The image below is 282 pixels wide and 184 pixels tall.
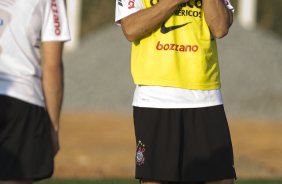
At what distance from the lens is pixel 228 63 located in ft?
105

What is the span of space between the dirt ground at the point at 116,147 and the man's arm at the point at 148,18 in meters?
7.64

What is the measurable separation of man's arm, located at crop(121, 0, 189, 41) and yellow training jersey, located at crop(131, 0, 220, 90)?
0.07 m

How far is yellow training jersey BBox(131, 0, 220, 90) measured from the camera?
19.6 feet

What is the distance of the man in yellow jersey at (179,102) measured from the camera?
597cm

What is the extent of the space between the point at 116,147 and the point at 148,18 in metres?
13.3

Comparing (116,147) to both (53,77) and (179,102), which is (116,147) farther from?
(53,77)

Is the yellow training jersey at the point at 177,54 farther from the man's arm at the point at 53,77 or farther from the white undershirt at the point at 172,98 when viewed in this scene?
the man's arm at the point at 53,77

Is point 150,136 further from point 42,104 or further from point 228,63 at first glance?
point 228,63

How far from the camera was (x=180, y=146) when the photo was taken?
6.00m

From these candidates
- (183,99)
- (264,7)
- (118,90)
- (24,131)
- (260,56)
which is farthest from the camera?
(264,7)

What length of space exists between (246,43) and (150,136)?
28.2 meters

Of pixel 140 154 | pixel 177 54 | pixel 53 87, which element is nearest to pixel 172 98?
pixel 177 54

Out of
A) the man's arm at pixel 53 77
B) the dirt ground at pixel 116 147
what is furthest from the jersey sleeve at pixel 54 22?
the dirt ground at pixel 116 147

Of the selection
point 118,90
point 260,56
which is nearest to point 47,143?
point 118,90
